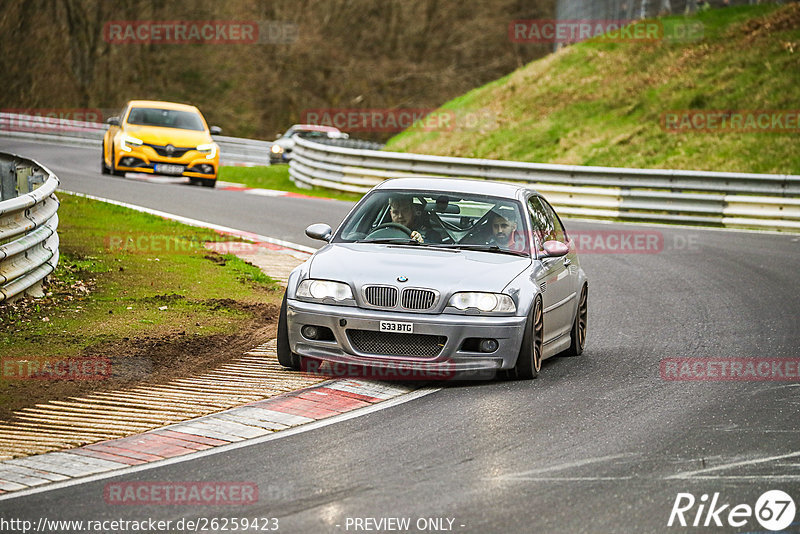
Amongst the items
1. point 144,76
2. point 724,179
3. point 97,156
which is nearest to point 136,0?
point 144,76

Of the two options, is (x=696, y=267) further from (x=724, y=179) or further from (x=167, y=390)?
(x=167, y=390)

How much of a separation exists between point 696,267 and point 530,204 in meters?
6.95

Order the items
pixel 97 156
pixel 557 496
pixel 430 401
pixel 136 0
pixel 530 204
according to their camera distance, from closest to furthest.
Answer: pixel 557 496
pixel 430 401
pixel 530 204
pixel 97 156
pixel 136 0

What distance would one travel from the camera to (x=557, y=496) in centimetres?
580

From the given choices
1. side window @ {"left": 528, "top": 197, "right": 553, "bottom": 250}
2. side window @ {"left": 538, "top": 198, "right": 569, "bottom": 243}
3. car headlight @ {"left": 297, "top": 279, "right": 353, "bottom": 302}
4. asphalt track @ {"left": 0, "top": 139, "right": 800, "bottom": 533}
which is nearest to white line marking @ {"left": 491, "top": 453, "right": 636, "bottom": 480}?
asphalt track @ {"left": 0, "top": 139, "right": 800, "bottom": 533}

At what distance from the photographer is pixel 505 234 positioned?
949 centimetres

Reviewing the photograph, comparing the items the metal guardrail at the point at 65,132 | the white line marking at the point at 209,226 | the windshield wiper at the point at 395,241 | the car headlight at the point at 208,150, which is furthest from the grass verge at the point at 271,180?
the windshield wiper at the point at 395,241

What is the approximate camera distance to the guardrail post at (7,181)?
39.1 feet

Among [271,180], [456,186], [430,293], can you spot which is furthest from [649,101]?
[430,293]

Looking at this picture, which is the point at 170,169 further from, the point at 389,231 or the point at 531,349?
the point at 531,349

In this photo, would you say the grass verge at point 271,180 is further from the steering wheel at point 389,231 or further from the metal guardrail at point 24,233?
the steering wheel at point 389,231

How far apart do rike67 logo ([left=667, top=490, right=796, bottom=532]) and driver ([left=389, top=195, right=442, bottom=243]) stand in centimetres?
395

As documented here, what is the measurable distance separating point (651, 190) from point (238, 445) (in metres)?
18.9

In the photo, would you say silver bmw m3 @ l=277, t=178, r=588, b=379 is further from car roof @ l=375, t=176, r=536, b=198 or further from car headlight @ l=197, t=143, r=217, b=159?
car headlight @ l=197, t=143, r=217, b=159
